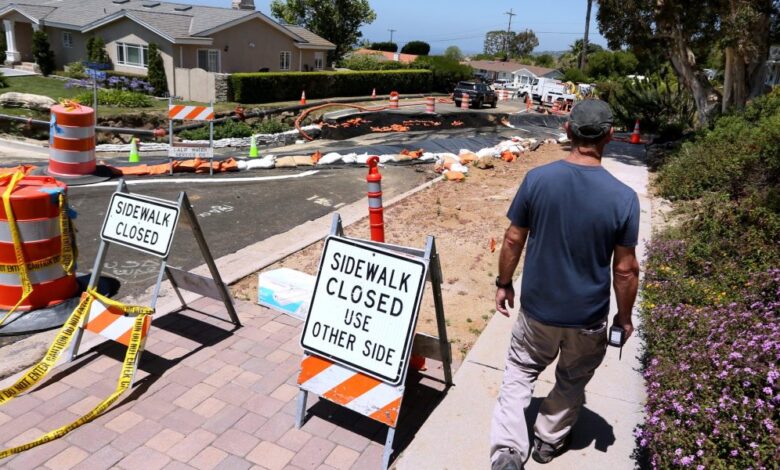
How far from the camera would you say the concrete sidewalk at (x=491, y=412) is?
3770mm

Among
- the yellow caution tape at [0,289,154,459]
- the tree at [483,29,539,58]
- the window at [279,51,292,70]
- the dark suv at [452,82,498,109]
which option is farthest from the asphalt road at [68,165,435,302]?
the tree at [483,29,539,58]

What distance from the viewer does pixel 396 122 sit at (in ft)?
89.5

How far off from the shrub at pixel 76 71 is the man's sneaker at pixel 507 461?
33.4m

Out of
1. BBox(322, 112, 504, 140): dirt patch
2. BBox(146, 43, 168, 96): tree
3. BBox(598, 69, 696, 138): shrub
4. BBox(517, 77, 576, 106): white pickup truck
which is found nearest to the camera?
BBox(598, 69, 696, 138): shrub

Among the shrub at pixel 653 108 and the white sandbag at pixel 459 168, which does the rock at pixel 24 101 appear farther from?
the shrub at pixel 653 108

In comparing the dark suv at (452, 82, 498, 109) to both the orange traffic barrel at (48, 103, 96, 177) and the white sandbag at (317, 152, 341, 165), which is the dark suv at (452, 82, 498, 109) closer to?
the white sandbag at (317, 152, 341, 165)

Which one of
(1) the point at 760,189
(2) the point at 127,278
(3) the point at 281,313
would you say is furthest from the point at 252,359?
(1) the point at 760,189

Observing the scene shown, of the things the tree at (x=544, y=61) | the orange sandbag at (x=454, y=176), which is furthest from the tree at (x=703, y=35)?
the tree at (x=544, y=61)

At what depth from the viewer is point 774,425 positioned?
306 centimetres

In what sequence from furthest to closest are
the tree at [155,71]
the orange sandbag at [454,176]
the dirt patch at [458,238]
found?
the tree at [155,71]
the orange sandbag at [454,176]
the dirt patch at [458,238]

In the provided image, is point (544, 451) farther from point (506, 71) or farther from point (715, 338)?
point (506, 71)

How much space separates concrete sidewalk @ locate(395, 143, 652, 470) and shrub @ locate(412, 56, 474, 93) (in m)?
44.9

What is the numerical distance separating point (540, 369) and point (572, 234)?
92 centimetres

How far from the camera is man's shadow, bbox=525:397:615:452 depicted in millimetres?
3934
